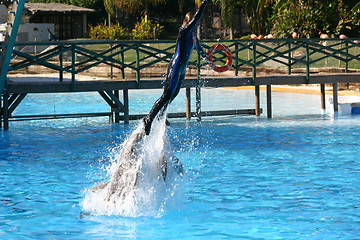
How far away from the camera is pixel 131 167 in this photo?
29.1ft

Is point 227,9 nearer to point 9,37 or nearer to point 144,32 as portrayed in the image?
point 144,32

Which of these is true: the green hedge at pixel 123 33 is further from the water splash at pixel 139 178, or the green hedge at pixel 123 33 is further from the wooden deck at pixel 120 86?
the water splash at pixel 139 178

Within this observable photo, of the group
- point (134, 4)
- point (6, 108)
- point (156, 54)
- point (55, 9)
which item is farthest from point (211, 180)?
point (55, 9)

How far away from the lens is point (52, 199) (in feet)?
33.6

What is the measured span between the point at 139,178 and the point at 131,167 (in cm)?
25

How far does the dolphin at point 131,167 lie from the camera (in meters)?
8.81

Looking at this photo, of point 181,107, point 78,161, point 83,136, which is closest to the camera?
point 78,161

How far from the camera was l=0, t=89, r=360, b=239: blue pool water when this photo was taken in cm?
859

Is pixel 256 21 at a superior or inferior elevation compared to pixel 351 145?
superior

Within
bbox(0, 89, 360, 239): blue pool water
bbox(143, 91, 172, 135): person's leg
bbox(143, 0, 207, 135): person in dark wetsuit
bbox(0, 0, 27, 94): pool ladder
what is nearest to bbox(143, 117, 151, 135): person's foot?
bbox(143, 91, 172, 135): person's leg

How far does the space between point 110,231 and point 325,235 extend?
2.78 meters

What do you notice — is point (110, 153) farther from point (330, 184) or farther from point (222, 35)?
point (222, 35)

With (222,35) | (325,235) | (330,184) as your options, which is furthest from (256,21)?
(325,235)

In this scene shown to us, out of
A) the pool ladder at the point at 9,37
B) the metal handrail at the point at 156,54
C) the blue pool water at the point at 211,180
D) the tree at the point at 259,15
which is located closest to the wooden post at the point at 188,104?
the blue pool water at the point at 211,180
